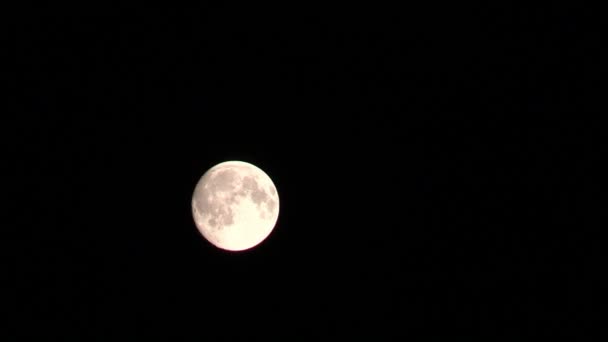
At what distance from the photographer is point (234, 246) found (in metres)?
8.15

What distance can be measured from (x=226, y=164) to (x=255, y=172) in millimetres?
416

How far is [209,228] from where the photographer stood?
26.6 ft

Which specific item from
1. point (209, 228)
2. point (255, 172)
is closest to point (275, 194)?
point (255, 172)

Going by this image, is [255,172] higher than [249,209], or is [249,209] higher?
[255,172]

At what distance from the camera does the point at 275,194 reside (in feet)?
27.8

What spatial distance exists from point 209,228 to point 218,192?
1.60 ft

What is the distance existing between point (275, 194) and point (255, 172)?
42 cm

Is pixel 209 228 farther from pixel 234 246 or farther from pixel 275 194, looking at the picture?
pixel 275 194

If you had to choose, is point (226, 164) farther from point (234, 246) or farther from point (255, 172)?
point (234, 246)

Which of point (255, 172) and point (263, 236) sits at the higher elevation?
point (255, 172)

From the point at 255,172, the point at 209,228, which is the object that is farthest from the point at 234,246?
the point at 255,172

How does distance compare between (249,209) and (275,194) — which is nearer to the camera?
(249,209)

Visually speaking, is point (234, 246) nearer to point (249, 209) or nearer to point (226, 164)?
point (249, 209)

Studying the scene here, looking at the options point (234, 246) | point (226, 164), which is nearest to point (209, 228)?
point (234, 246)
